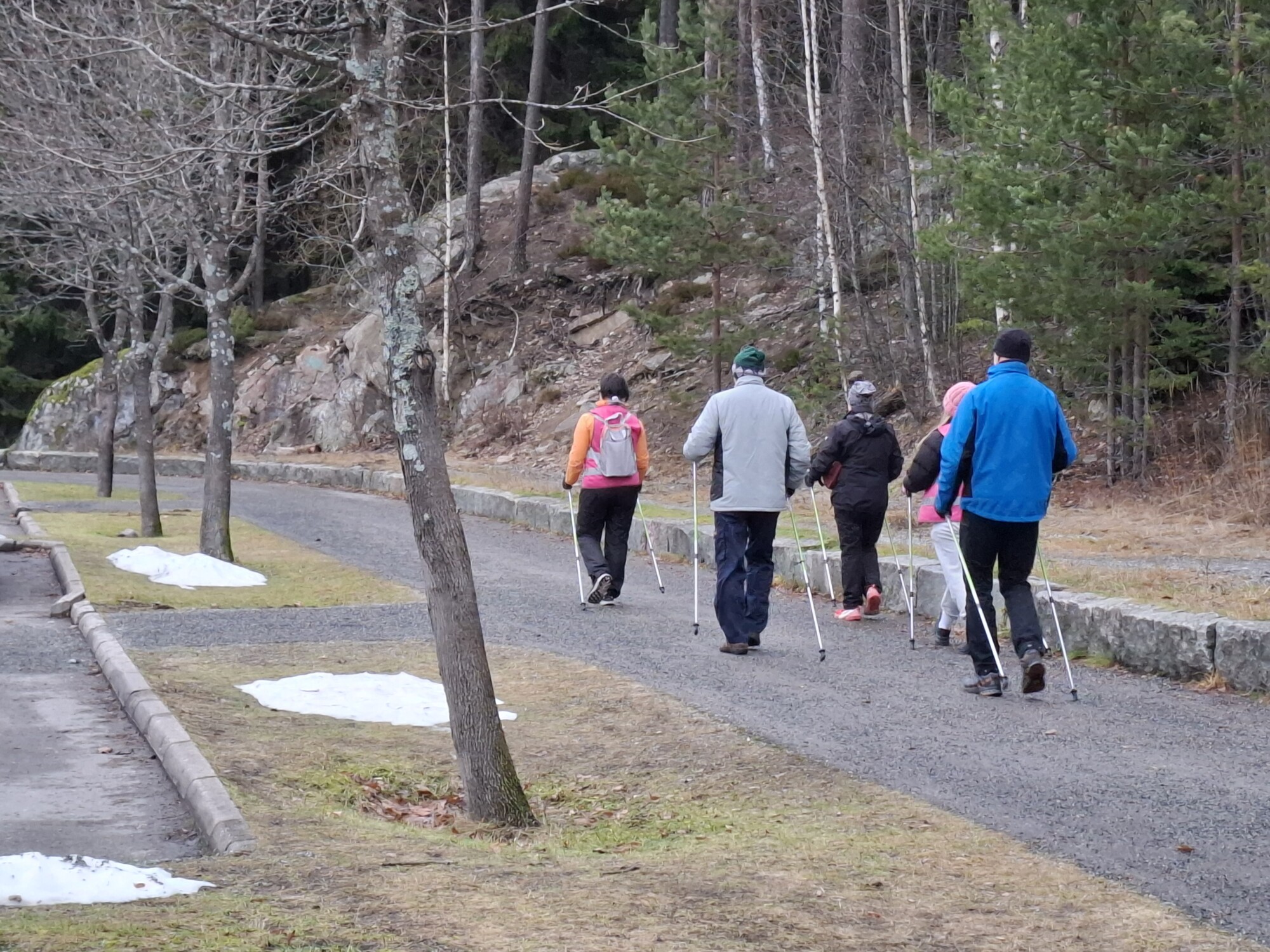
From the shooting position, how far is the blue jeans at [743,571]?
1034 centimetres

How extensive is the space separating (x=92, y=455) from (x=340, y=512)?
15.4 meters

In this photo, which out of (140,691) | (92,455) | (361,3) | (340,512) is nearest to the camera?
(361,3)

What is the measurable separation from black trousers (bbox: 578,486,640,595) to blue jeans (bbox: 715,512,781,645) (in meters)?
2.38

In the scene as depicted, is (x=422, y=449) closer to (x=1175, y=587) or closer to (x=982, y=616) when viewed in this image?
(x=982, y=616)

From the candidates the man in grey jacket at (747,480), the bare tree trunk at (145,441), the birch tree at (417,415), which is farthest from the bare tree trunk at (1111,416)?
the birch tree at (417,415)

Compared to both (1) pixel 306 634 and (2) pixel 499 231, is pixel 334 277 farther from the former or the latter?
(1) pixel 306 634

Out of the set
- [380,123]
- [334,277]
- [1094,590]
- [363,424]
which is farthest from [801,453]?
[334,277]

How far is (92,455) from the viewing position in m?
36.9

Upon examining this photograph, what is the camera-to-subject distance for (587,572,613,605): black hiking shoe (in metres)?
13.0

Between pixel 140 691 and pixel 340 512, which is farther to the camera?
pixel 340 512

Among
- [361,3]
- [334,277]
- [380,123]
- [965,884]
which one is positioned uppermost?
[334,277]

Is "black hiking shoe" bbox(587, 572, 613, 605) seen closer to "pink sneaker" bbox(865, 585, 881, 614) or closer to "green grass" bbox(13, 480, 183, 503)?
"pink sneaker" bbox(865, 585, 881, 614)

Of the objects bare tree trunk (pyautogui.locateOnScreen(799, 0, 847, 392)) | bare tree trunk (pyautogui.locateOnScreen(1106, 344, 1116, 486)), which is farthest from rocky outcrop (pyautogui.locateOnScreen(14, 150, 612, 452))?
bare tree trunk (pyautogui.locateOnScreen(1106, 344, 1116, 486))

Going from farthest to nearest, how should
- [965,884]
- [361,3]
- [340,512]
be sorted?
[340,512] → [361,3] → [965,884]
